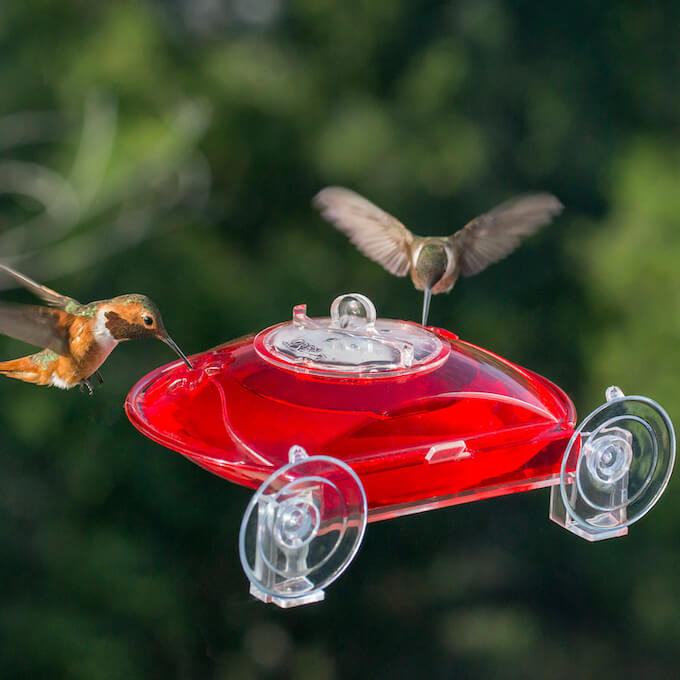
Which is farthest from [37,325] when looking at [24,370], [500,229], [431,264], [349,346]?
[500,229]

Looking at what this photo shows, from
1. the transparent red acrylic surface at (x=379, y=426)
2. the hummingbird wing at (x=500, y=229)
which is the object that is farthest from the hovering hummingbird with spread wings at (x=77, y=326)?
the hummingbird wing at (x=500, y=229)

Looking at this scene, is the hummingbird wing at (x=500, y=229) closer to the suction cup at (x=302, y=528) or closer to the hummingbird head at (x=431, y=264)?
the hummingbird head at (x=431, y=264)

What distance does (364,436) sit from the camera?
1223 mm

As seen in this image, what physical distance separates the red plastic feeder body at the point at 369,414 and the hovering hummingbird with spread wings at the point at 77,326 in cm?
11

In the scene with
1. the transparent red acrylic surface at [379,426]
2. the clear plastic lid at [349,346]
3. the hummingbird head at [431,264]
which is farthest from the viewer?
the hummingbird head at [431,264]

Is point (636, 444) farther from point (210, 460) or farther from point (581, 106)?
point (581, 106)

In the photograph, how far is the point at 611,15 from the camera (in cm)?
392

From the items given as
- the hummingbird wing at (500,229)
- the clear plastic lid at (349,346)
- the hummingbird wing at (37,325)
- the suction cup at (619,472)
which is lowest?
the suction cup at (619,472)

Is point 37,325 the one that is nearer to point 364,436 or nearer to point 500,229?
point 364,436

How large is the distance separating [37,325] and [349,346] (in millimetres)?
466

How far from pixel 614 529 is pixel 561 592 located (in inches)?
94.8

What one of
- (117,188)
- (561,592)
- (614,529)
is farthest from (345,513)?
(561,592)

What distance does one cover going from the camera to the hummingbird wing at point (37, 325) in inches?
48.9

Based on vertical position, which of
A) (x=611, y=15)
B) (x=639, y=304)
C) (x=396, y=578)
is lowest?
(x=396, y=578)
